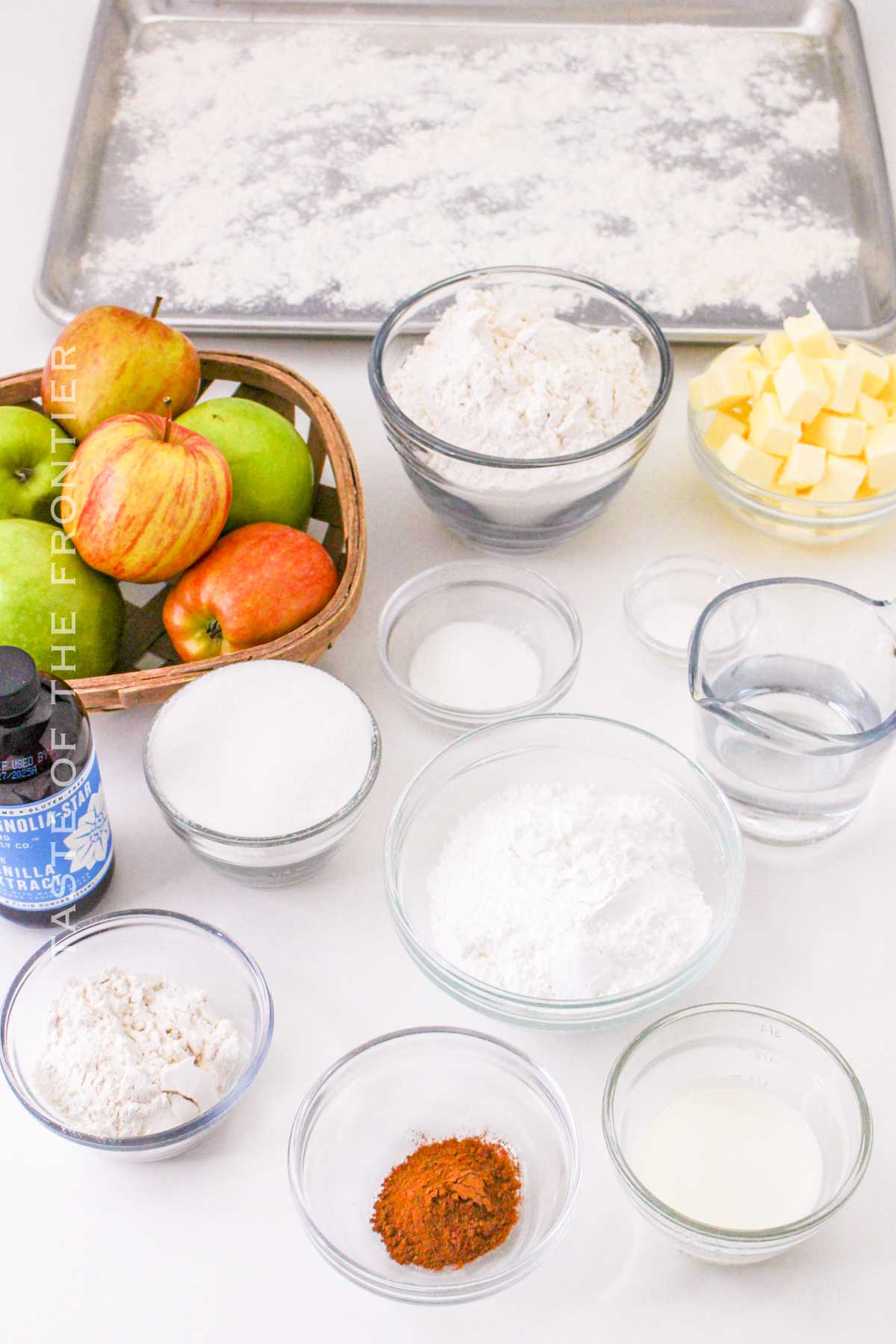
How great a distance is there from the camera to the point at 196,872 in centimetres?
104

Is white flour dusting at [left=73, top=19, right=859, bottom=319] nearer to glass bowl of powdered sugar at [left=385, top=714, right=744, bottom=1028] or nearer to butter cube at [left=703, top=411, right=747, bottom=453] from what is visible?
butter cube at [left=703, top=411, right=747, bottom=453]

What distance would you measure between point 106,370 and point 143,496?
0.61ft

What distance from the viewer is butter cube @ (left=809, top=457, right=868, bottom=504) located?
119 cm

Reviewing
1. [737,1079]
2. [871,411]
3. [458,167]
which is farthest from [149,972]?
[458,167]

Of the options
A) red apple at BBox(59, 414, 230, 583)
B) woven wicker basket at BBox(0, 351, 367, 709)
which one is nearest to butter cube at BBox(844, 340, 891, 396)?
woven wicker basket at BBox(0, 351, 367, 709)

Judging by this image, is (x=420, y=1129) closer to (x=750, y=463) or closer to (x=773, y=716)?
(x=773, y=716)

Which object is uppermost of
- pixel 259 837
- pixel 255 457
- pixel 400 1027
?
pixel 255 457

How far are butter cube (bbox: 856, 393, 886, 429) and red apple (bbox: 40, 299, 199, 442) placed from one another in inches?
24.9

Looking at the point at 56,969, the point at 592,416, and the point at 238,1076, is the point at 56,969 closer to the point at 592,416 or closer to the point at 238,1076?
the point at 238,1076

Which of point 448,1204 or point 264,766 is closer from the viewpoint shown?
point 448,1204

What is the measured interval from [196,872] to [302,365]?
0.63 meters

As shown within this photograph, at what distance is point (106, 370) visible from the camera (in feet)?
3.76

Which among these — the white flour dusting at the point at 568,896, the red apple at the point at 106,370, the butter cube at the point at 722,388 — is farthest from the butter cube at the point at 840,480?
the red apple at the point at 106,370

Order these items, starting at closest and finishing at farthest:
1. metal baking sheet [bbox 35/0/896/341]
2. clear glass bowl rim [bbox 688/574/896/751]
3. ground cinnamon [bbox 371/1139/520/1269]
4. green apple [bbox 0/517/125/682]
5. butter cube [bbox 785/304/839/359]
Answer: ground cinnamon [bbox 371/1139/520/1269] < clear glass bowl rim [bbox 688/574/896/751] < green apple [bbox 0/517/125/682] < butter cube [bbox 785/304/839/359] < metal baking sheet [bbox 35/0/896/341]
